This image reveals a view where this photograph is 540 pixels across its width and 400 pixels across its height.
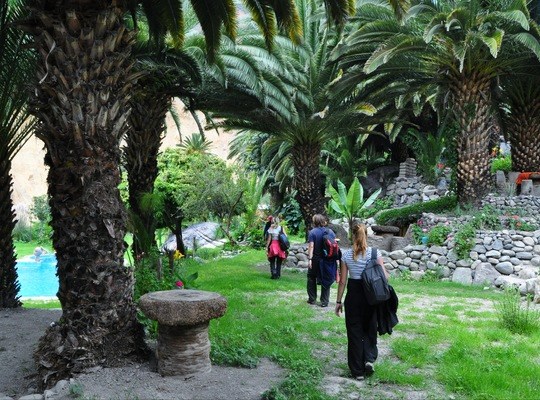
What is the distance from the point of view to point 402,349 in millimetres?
6621

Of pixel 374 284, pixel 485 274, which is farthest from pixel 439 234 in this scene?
pixel 374 284

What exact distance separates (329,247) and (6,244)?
5.52 m

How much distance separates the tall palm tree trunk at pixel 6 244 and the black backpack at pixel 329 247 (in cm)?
539

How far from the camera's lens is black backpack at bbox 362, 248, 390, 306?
5.43 m

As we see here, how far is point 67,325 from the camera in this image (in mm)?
5758

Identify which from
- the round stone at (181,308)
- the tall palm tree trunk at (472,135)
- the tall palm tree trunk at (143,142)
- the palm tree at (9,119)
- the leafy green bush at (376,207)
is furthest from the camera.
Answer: the leafy green bush at (376,207)

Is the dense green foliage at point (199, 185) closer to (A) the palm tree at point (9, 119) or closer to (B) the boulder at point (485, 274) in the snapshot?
(A) the palm tree at point (9, 119)

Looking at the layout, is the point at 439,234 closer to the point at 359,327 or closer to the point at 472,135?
the point at 472,135

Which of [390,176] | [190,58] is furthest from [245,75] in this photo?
[390,176]

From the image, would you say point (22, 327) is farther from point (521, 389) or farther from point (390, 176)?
point (390, 176)

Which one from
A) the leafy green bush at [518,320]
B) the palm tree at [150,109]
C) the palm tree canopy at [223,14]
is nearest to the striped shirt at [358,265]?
the leafy green bush at [518,320]

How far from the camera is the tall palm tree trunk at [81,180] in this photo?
5.73m

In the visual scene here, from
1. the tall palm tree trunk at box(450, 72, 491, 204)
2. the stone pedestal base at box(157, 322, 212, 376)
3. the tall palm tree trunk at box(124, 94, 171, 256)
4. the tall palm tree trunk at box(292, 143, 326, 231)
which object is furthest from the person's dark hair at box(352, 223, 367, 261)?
the tall palm tree trunk at box(450, 72, 491, 204)

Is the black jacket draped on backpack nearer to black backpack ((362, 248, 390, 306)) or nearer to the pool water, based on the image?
black backpack ((362, 248, 390, 306))
